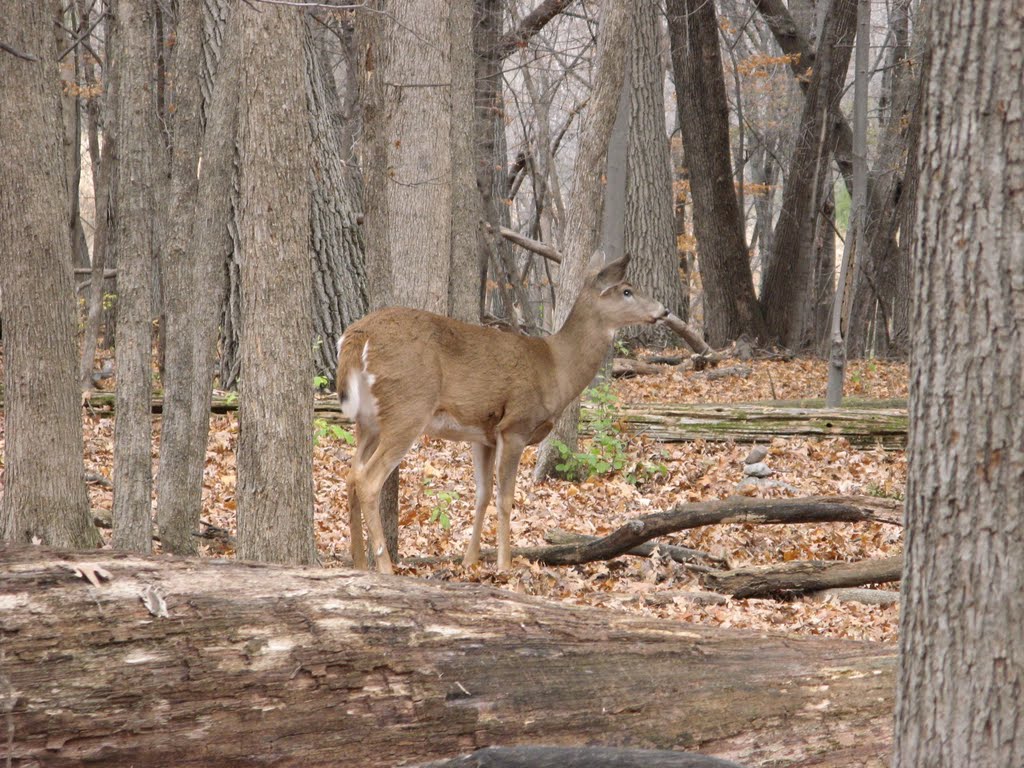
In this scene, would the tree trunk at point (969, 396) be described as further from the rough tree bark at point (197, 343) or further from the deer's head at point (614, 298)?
the deer's head at point (614, 298)

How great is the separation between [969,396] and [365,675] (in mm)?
2292

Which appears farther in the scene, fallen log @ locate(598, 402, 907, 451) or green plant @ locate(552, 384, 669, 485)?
fallen log @ locate(598, 402, 907, 451)

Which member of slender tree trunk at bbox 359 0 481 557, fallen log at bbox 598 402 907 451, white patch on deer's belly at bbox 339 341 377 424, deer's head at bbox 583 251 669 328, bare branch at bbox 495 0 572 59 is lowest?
fallen log at bbox 598 402 907 451

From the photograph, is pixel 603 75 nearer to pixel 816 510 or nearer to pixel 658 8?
pixel 816 510

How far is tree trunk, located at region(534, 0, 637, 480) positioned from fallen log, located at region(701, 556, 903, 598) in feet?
10.3

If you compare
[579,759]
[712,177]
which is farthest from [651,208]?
[579,759]

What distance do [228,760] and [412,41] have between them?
755 cm

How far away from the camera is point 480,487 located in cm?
816

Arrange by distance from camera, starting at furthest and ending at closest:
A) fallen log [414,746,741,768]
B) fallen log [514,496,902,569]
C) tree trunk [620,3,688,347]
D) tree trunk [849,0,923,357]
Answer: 1. tree trunk [849,0,923,357]
2. tree trunk [620,3,688,347]
3. fallen log [514,496,902,569]
4. fallen log [414,746,741,768]

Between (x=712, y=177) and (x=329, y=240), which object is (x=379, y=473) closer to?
(x=329, y=240)

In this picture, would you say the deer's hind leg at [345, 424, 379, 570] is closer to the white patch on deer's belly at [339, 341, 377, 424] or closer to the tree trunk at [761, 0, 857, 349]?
the white patch on deer's belly at [339, 341, 377, 424]

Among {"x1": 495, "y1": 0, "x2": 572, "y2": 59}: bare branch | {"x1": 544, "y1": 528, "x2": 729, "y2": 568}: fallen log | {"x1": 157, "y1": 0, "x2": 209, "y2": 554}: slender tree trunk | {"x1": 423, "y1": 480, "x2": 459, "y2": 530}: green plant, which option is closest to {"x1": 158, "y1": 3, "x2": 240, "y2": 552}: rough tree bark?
{"x1": 157, "y1": 0, "x2": 209, "y2": 554}: slender tree trunk

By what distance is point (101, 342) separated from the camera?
1906 cm

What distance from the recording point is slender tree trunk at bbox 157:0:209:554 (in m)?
7.23
